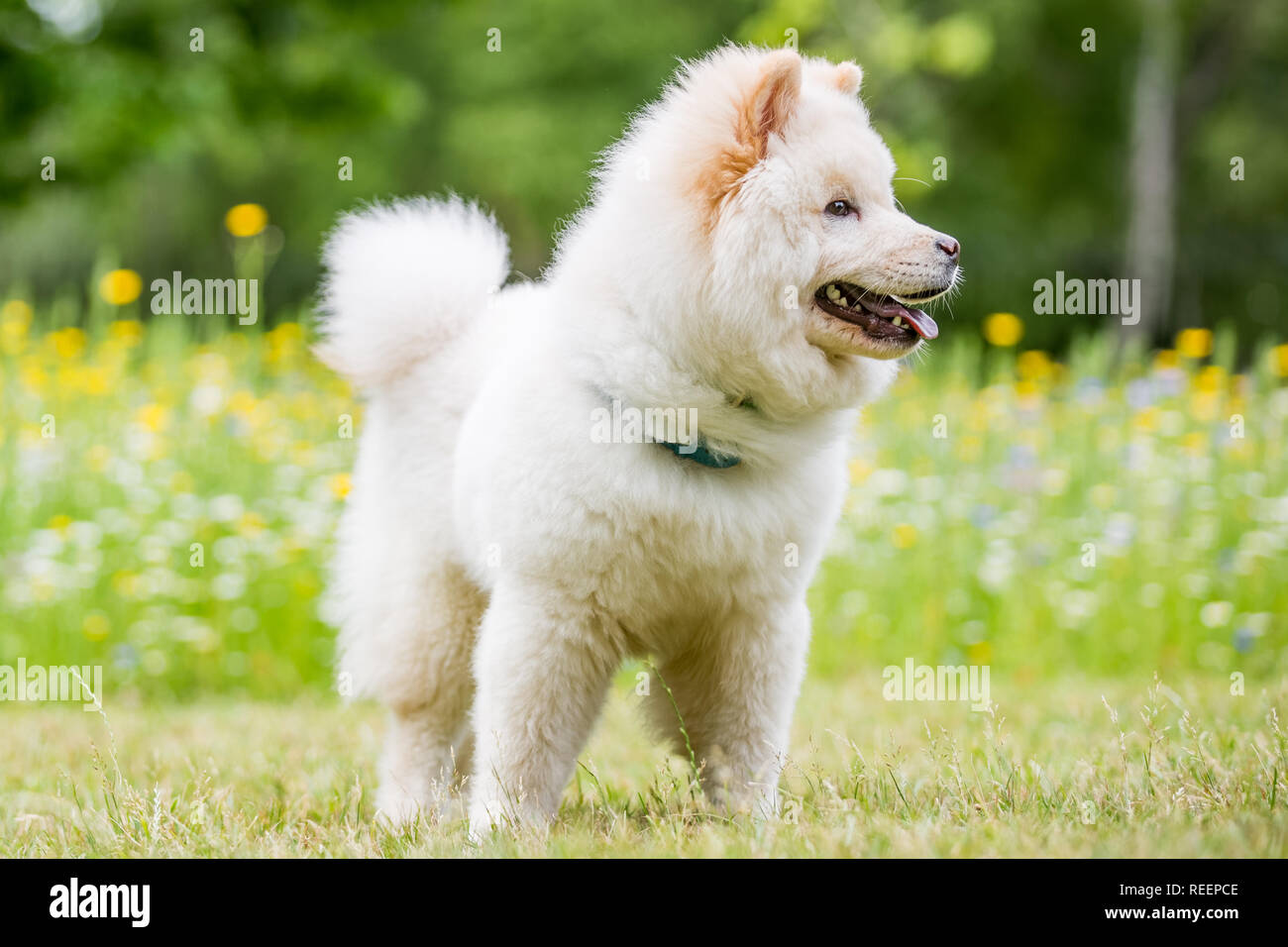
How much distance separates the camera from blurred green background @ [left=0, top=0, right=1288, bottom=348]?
1399 centimetres

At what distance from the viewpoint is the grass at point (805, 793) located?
2498mm

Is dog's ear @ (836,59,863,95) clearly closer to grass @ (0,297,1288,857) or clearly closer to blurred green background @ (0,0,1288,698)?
blurred green background @ (0,0,1288,698)

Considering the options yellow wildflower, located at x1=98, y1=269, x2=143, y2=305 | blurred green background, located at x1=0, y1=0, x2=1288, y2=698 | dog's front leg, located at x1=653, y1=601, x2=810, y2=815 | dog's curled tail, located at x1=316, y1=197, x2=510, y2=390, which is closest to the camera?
dog's front leg, located at x1=653, y1=601, x2=810, y2=815

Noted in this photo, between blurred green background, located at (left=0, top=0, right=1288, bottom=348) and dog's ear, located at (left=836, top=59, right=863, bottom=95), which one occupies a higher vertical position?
blurred green background, located at (left=0, top=0, right=1288, bottom=348)

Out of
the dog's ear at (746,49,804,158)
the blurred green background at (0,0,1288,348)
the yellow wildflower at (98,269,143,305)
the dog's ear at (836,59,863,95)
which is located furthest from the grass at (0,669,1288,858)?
the blurred green background at (0,0,1288,348)

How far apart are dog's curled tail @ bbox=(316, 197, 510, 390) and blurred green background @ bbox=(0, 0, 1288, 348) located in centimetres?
655

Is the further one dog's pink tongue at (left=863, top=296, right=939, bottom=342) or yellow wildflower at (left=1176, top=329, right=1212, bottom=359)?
yellow wildflower at (left=1176, top=329, right=1212, bottom=359)

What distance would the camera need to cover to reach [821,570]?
5.93 metres

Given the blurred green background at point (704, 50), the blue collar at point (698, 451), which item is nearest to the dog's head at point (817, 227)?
the blue collar at point (698, 451)

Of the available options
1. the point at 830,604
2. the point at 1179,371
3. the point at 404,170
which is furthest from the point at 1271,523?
the point at 404,170

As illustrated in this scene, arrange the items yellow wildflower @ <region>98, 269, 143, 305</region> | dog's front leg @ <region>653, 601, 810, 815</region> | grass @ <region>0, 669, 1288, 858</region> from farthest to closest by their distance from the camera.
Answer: yellow wildflower @ <region>98, 269, 143, 305</region>, dog's front leg @ <region>653, 601, 810, 815</region>, grass @ <region>0, 669, 1288, 858</region>

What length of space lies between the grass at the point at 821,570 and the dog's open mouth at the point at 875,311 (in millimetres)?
1173

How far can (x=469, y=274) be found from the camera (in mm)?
3600

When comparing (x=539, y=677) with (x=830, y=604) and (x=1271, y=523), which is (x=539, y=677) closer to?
(x=830, y=604)
